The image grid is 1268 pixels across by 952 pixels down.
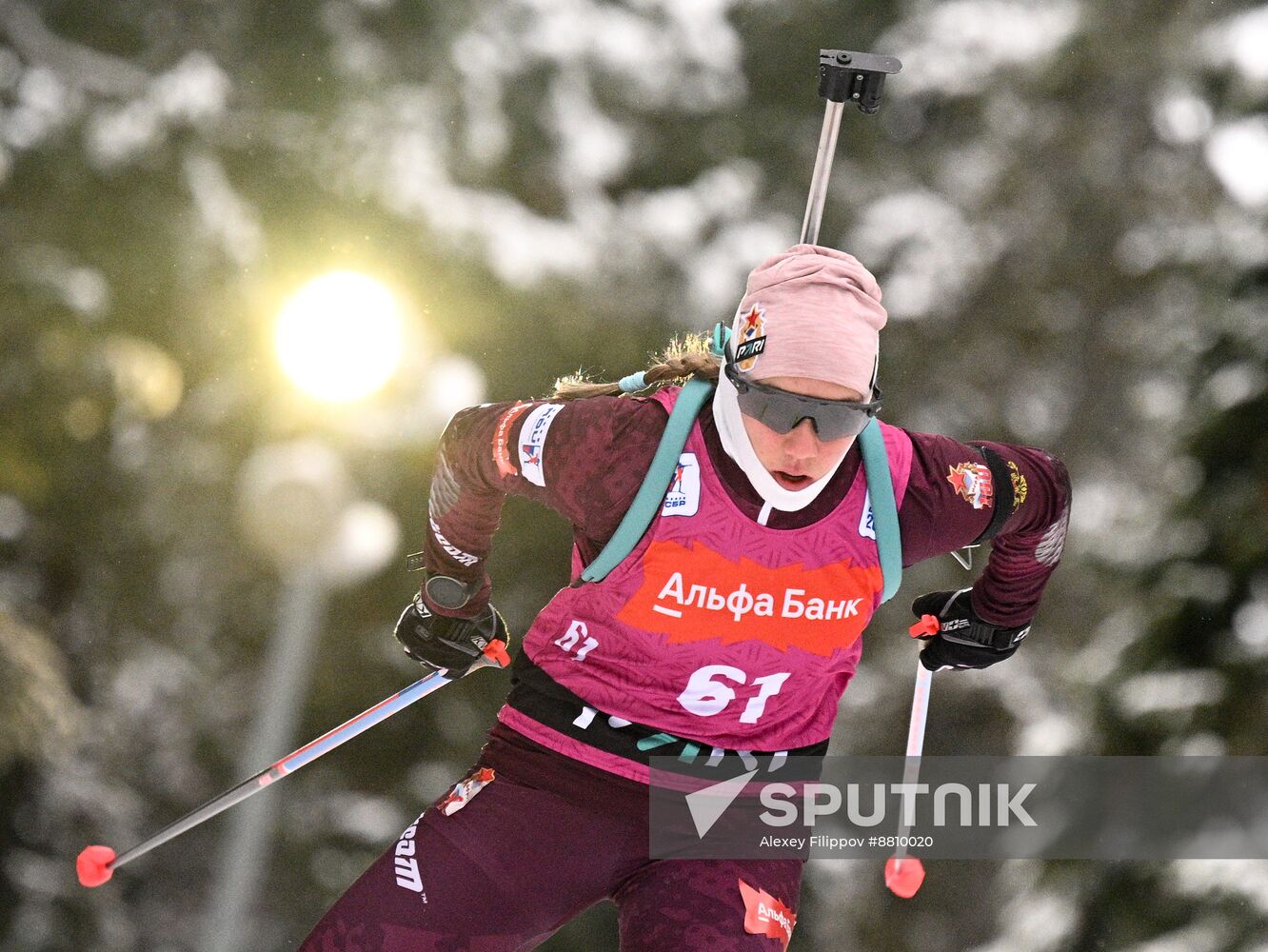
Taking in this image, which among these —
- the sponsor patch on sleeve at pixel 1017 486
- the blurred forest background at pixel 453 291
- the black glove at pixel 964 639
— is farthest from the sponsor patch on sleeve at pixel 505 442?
the blurred forest background at pixel 453 291

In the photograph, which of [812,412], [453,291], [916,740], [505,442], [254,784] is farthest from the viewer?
[453,291]

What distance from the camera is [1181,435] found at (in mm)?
6438

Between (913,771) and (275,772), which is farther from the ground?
(913,771)

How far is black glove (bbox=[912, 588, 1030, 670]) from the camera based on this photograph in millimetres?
3480

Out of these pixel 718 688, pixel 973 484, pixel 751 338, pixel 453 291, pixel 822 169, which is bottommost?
pixel 718 688

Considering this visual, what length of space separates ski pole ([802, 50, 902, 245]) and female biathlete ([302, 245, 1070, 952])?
35 cm

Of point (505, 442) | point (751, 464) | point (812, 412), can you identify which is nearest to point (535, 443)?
point (505, 442)

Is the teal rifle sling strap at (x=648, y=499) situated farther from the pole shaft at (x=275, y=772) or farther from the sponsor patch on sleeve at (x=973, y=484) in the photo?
the pole shaft at (x=275, y=772)

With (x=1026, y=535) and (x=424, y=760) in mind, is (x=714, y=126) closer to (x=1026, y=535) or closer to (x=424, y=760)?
(x=424, y=760)

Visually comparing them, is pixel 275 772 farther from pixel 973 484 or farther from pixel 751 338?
pixel 973 484

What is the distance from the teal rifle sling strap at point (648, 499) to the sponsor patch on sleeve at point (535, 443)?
0.70 ft

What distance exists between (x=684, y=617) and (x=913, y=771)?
2.99 ft

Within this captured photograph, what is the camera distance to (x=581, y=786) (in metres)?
2.91

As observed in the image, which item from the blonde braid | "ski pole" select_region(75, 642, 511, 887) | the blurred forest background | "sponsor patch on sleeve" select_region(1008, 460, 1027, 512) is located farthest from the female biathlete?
the blurred forest background
